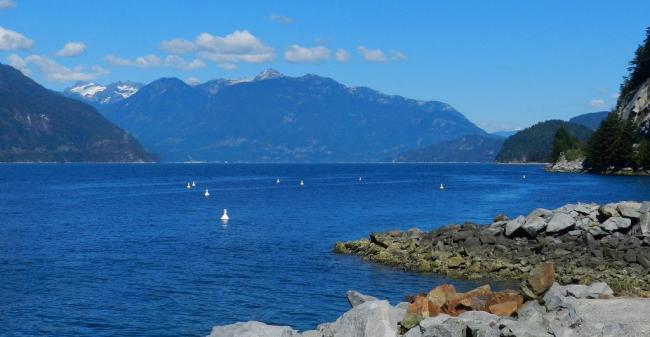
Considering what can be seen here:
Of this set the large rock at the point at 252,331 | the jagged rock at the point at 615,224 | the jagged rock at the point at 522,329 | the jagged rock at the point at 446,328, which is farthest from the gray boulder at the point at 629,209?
the large rock at the point at 252,331

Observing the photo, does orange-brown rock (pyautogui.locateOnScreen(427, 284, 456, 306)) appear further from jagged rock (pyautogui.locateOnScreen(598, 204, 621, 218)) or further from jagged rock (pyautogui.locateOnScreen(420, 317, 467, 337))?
jagged rock (pyautogui.locateOnScreen(598, 204, 621, 218))

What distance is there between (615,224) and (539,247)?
547 centimetres

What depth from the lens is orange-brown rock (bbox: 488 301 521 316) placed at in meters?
23.8

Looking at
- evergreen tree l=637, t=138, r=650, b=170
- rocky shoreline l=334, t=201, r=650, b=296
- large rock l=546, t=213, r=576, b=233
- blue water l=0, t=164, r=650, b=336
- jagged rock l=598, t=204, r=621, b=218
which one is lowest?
blue water l=0, t=164, r=650, b=336

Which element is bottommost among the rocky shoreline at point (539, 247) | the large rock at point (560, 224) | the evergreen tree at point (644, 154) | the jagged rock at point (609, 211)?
the rocky shoreline at point (539, 247)

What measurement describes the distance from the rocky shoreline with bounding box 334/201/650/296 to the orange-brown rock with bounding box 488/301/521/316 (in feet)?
52.8

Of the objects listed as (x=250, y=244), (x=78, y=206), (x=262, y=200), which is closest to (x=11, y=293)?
(x=250, y=244)

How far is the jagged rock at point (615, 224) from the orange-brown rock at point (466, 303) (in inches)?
975

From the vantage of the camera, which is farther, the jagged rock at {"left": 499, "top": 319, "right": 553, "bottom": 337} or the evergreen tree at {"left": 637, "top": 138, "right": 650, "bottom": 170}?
the evergreen tree at {"left": 637, "top": 138, "right": 650, "bottom": 170}

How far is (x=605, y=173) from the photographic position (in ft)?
598

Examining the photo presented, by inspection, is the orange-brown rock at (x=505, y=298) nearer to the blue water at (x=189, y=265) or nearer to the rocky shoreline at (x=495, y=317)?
the rocky shoreline at (x=495, y=317)

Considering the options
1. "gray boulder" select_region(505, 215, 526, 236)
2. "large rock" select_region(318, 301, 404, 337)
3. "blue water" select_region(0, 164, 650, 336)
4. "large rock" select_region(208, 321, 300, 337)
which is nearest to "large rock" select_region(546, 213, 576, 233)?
"gray boulder" select_region(505, 215, 526, 236)

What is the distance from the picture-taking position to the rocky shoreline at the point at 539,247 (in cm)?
4159

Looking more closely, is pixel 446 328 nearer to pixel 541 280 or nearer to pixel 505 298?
pixel 505 298
